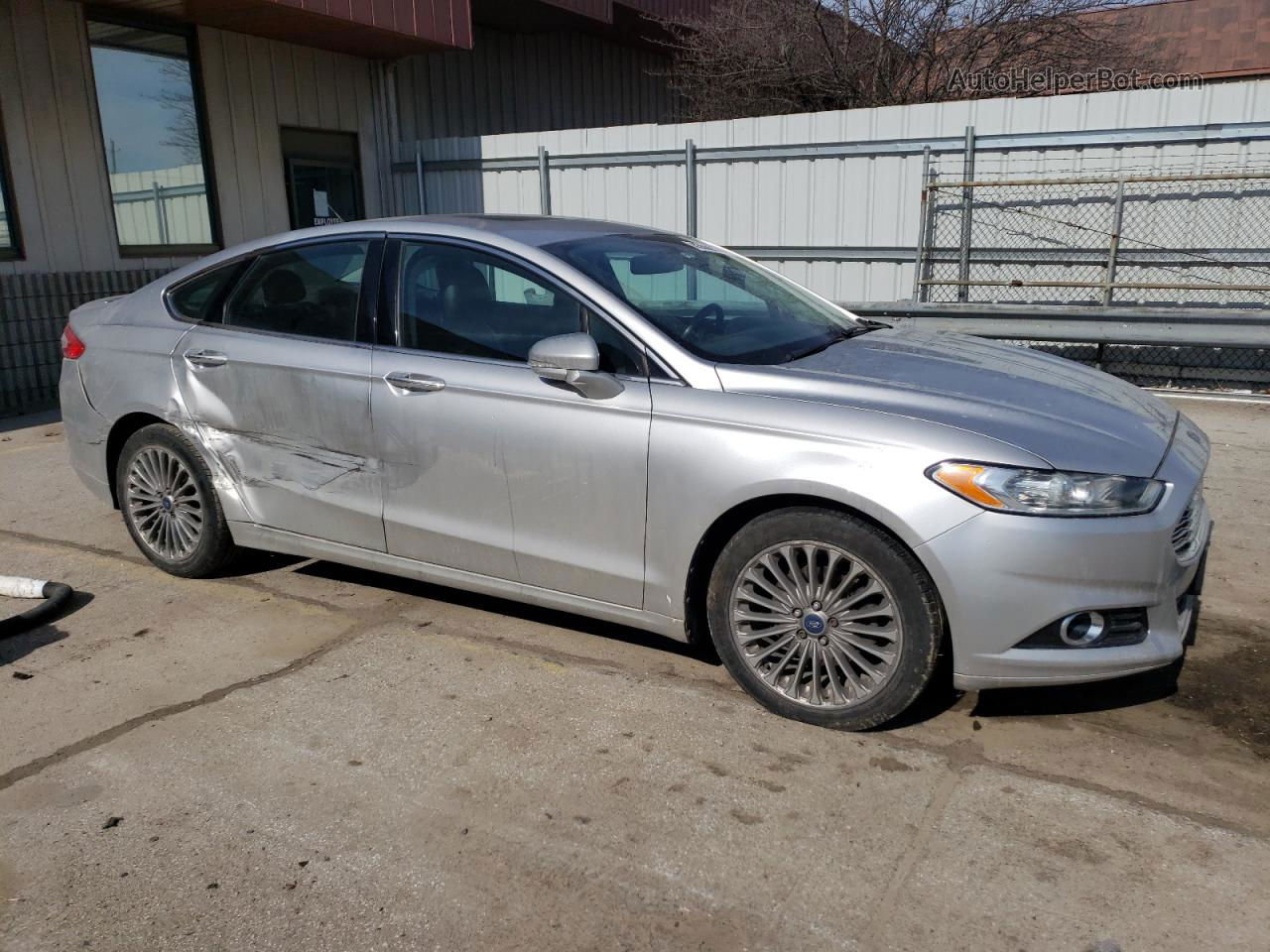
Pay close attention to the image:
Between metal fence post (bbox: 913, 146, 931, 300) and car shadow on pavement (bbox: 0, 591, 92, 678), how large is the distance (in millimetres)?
8169

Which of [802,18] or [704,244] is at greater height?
[802,18]

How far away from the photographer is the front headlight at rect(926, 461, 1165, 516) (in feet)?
9.79

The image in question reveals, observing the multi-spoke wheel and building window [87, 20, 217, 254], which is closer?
the multi-spoke wheel

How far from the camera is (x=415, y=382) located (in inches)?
154

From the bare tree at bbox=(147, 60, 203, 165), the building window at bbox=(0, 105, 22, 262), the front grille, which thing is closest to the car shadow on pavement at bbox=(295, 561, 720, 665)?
the front grille

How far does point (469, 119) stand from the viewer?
1535 centimetres

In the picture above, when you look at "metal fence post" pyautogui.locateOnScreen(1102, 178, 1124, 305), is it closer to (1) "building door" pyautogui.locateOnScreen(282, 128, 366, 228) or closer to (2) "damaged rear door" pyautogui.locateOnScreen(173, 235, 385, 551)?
(2) "damaged rear door" pyautogui.locateOnScreen(173, 235, 385, 551)

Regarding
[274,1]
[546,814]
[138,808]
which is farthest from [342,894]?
[274,1]

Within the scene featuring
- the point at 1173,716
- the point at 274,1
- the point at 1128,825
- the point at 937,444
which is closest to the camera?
the point at 1128,825

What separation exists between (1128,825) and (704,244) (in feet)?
9.62

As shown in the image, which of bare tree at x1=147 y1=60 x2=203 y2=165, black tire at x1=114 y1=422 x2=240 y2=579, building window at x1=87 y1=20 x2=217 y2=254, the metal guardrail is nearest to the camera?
black tire at x1=114 y1=422 x2=240 y2=579

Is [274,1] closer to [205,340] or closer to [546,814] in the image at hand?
[205,340]

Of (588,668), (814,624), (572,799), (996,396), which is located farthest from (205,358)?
(996,396)

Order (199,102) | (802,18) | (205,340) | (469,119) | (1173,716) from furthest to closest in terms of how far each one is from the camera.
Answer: (469,119) < (802,18) < (199,102) < (205,340) < (1173,716)
